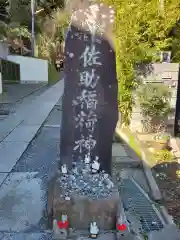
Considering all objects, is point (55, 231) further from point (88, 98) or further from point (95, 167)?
point (88, 98)

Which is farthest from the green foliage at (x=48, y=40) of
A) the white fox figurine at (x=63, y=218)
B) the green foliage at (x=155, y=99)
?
the white fox figurine at (x=63, y=218)

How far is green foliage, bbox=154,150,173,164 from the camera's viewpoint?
7.00m

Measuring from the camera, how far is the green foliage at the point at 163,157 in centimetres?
700

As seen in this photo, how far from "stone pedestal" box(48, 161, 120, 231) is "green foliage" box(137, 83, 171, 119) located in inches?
179

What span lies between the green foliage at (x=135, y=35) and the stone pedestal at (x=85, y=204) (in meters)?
5.10

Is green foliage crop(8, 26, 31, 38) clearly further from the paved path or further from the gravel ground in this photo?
the gravel ground

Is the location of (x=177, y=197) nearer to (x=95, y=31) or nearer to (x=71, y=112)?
(x=71, y=112)

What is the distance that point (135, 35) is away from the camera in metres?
8.75

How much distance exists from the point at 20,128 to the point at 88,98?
19.4 ft

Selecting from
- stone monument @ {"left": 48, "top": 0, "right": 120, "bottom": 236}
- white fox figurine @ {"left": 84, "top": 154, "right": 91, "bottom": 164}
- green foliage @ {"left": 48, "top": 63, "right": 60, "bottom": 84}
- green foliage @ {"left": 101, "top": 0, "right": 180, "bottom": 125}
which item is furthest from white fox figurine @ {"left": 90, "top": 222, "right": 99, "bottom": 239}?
green foliage @ {"left": 48, "top": 63, "right": 60, "bottom": 84}

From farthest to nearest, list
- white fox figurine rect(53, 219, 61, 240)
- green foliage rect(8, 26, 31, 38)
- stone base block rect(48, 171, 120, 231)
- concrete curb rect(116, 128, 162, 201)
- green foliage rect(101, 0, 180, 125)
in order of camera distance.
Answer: green foliage rect(8, 26, 31, 38)
green foliage rect(101, 0, 180, 125)
concrete curb rect(116, 128, 162, 201)
stone base block rect(48, 171, 120, 231)
white fox figurine rect(53, 219, 61, 240)

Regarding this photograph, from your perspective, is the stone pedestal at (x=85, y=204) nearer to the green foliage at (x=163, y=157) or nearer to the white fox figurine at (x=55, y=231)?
the white fox figurine at (x=55, y=231)

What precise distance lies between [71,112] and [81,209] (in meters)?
1.28

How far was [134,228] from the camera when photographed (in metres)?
4.41
